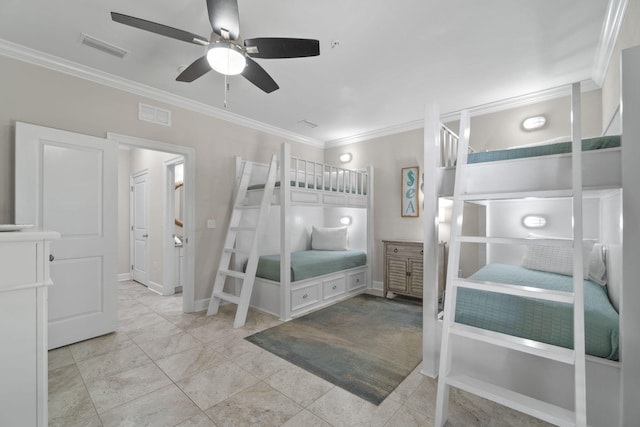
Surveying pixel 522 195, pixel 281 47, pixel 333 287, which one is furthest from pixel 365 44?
pixel 333 287

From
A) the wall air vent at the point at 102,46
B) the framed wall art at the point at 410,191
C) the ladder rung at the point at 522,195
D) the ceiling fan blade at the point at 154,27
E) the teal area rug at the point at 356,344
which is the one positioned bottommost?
the teal area rug at the point at 356,344

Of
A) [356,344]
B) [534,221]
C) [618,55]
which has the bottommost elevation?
[356,344]

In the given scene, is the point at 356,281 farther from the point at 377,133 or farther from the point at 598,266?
the point at 598,266

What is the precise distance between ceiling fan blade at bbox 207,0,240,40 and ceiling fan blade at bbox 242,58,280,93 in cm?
31

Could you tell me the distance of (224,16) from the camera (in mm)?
1610

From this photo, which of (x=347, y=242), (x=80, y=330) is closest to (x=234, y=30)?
(x=80, y=330)

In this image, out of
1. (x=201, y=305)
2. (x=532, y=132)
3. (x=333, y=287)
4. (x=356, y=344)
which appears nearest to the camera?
(x=356, y=344)

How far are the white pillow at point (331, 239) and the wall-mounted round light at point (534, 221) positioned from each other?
246cm

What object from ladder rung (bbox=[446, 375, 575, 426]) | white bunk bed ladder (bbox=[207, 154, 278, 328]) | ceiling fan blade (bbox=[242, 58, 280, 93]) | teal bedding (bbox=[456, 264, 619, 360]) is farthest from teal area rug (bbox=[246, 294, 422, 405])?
ceiling fan blade (bbox=[242, 58, 280, 93])

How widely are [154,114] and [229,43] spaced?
188 centimetres

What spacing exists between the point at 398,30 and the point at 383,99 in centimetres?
126

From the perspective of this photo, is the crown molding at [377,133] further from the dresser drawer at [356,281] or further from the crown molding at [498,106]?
the dresser drawer at [356,281]

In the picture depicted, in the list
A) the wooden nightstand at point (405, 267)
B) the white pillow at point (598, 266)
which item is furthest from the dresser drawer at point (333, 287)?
the white pillow at point (598, 266)

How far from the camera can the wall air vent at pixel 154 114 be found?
120 inches
